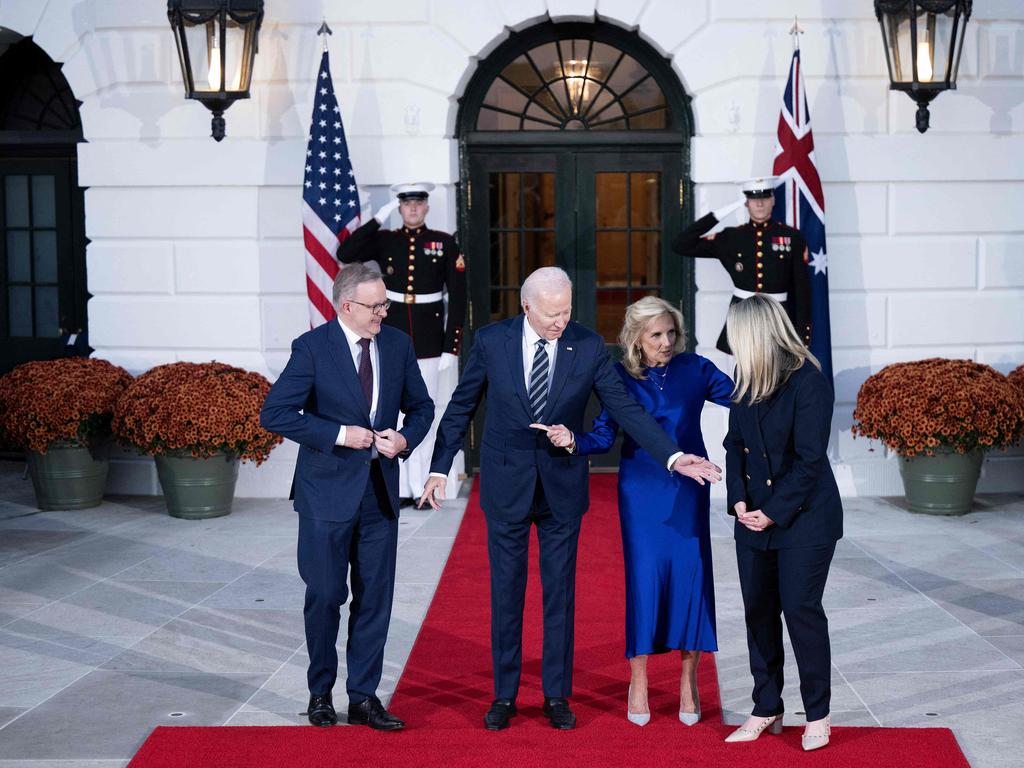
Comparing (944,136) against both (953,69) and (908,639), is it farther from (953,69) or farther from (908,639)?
(908,639)

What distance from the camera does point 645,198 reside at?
10664mm

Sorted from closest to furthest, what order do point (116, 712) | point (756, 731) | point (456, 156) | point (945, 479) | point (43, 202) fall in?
point (756, 731) < point (116, 712) < point (945, 479) < point (456, 156) < point (43, 202)

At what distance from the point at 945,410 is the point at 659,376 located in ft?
14.6

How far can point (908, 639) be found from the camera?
21.0 feet

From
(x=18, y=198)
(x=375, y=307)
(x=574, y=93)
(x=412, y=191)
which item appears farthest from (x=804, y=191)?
(x=18, y=198)

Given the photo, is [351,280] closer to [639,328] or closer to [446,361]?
[639,328]

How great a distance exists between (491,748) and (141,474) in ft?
20.1

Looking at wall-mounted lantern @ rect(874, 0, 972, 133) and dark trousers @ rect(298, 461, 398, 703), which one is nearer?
dark trousers @ rect(298, 461, 398, 703)

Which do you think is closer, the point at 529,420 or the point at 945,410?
the point at 529,420

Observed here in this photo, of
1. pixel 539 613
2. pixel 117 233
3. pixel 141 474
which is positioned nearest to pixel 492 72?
pixel 117 233

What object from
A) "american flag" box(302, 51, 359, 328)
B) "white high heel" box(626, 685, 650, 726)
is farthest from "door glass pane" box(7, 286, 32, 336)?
"white high heel" box(626, 685, 650, 726)

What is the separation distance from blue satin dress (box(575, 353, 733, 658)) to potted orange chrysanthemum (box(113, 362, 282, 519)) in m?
4.51

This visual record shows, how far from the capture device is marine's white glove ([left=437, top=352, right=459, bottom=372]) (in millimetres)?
9906

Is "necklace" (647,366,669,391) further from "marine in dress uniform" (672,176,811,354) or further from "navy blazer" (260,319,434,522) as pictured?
"marine in dress uniform" (672,176,811,354)
